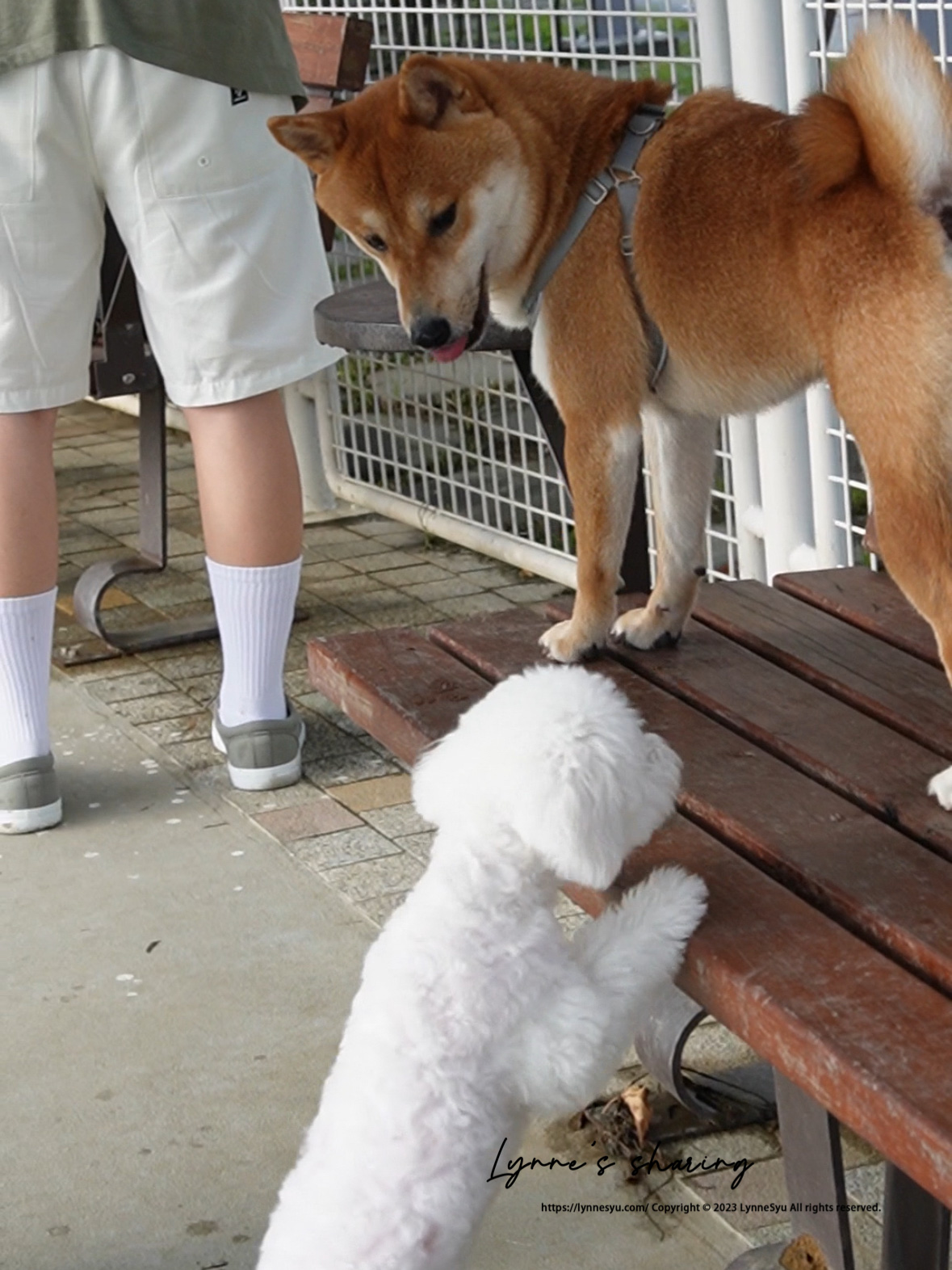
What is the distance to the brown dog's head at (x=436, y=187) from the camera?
2.31 metres

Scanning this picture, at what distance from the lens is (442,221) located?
7.72ft

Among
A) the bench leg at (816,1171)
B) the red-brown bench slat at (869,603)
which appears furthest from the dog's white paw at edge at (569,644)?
the bench leg at (816,1171)

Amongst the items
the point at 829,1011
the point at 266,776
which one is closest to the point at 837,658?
the point at 829,1011

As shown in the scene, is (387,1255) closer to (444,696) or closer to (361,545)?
(444,696)

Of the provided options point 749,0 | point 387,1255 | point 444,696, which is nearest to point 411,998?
point 387,1255

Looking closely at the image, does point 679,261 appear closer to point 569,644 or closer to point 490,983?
point 569,644

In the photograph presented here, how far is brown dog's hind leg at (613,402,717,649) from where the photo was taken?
2229 millimetres

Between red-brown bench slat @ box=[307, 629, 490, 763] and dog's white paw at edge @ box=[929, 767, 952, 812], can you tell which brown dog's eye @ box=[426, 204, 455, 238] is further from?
dog's white paw at edge @ box=[929, 767, 952, 812]

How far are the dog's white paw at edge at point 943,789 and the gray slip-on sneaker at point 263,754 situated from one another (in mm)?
1867

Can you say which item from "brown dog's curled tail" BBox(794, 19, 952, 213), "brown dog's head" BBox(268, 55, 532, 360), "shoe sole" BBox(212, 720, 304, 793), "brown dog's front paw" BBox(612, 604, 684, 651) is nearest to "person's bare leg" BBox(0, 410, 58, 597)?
"shoe sole" BBox(212, 720, 304, 793)

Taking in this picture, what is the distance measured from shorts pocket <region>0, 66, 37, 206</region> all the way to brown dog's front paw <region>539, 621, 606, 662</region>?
4.48ft

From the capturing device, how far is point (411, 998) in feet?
4.97

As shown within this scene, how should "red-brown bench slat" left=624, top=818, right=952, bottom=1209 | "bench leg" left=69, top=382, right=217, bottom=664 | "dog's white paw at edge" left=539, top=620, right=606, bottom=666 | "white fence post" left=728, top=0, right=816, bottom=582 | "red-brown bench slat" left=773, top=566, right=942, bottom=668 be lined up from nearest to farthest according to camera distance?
"red-brown bench slat" left=624, top=818, right=952, bottom=1209 → "red-brown bench slat" left=773, top=566, right=942, bottom=668 → "dog's white paw at edge" left=539, top=620, right=606, bottom=666 → "white fence post" left=728, top=0, right=816, bottom=582 → "bench leg" left=69, top=382, right=217, bottom=664

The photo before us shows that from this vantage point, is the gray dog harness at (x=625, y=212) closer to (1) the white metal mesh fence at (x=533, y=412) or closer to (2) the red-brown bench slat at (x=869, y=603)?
(2) the red-brown bench slat at (x=869, y=603)
